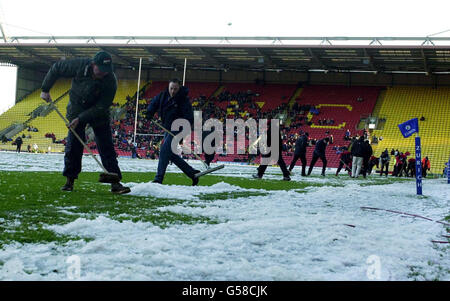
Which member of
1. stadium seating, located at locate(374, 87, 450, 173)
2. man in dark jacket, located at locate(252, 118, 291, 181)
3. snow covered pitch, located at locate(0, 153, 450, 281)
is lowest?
snow covered pitch, located at locate(0, 153, 450, 281)

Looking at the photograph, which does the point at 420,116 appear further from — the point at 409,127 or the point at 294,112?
the point at 409,127

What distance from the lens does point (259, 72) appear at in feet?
167

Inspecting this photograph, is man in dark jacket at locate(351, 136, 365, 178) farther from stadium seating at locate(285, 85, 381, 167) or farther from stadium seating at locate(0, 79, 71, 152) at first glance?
stadium seating at locate(0, 79, 71, 152)

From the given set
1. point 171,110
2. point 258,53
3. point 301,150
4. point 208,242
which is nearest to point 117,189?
point 171,110

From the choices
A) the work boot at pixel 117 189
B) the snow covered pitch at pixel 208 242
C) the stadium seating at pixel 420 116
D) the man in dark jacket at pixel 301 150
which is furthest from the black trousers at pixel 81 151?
the stadium seating at pixel 420 116

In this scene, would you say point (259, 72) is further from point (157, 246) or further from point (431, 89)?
point (157, 246)

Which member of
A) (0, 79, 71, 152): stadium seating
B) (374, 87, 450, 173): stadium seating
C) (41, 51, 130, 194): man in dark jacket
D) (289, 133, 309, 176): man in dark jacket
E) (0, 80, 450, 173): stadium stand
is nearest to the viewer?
(41, 51, 130, 194): man in dark jacket

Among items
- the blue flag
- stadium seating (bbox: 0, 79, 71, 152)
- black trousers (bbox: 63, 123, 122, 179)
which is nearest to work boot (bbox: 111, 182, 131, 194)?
black trousers (bbox: 63, 123, 122, 179)

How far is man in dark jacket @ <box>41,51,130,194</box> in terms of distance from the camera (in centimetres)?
661

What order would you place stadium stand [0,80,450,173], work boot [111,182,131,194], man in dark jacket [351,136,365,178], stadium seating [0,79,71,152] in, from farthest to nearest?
stadium seating [0,79,71,152], stadium stand [0,80,450,173], man in dark jacket [351,136,365,178], work boot [111,182,131,194]

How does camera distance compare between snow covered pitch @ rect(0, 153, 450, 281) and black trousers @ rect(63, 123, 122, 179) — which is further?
black trousers @ rect(63, 123, 122, 179)

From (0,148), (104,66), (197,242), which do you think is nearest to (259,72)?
(0,148)
